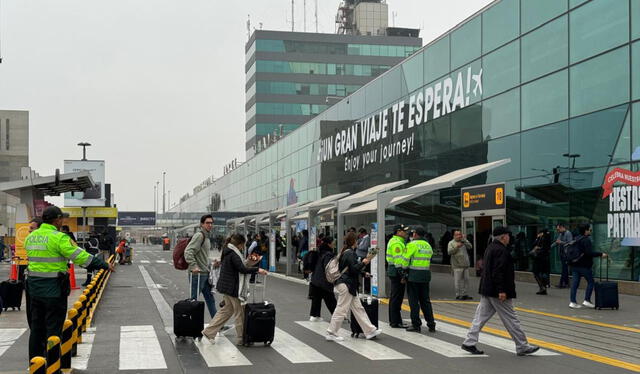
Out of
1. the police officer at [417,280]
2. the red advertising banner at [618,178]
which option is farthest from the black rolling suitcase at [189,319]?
the red advertising banner at [618,178]

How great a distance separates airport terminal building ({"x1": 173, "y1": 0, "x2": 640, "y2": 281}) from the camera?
20141 millimetres

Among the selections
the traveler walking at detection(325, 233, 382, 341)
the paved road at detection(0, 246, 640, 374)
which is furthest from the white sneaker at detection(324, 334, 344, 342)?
the paved road at detection(0, 246, 640, 374)

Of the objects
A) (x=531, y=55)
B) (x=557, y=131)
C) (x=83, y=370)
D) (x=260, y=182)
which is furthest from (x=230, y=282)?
(x=260, y=182)

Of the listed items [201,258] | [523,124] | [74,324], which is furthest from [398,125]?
[74,324]

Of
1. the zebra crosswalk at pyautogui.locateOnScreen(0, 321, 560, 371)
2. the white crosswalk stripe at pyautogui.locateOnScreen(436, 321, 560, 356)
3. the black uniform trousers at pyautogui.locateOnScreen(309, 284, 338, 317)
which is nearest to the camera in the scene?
the zebra crosswalk at pyautogui.locateOnScreen(0, 321, 560, 371)

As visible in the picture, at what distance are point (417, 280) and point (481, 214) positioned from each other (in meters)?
14.4

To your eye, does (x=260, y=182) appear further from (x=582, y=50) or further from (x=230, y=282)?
(x=230, y=282)

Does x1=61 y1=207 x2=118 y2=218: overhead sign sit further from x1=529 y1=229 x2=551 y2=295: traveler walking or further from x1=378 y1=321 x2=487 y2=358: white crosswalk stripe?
x1=378 y1=321 x2=487 y2=358: white crosswalk stripe

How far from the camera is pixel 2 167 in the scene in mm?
101000

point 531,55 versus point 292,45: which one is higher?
point 292,45

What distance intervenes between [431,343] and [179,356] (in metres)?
3.64

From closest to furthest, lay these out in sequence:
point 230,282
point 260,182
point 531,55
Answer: point 230,282 → point 531,55 → point 260,182

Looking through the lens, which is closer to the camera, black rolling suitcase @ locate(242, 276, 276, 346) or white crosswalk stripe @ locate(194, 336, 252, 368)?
white crosswalk stripe @ locate(194, 336, 252, 368)

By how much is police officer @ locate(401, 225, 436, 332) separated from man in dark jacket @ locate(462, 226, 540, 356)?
6.63 feet
